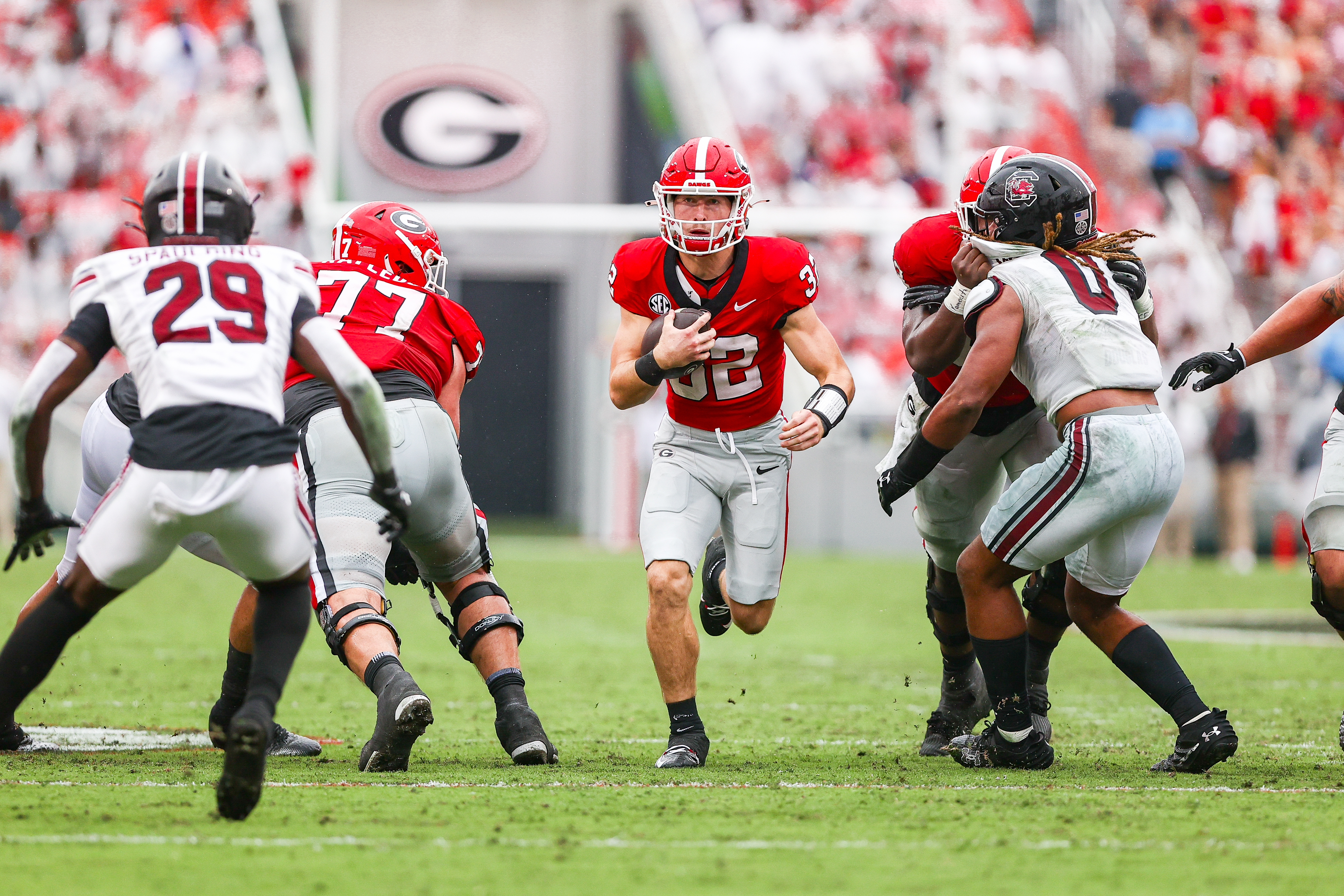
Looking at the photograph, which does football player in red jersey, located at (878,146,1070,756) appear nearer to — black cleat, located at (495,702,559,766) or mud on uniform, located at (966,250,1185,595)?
mud on uniform, located at (966,250,1185,595)

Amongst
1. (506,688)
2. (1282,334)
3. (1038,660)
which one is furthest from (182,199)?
(1282,334)

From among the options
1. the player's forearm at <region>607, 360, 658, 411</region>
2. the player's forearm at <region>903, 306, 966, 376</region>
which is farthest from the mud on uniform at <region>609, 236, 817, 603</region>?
the player's forearm at <region>903, 306, 966, 376</region>

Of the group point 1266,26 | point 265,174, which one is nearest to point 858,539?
point 265,174

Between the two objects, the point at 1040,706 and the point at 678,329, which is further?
the point at 1040,706

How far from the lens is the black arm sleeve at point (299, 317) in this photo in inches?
Answer: 154

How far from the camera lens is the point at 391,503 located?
13.2 feet

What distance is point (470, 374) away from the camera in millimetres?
5332

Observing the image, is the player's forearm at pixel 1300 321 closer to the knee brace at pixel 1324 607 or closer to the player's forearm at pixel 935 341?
the knee brace at pixel 1324 607

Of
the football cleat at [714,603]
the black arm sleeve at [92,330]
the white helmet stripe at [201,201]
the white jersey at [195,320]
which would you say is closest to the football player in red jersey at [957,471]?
the football cleat at [714,603]

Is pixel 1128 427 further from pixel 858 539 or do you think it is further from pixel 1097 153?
pixel 1097 153

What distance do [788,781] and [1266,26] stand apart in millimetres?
18333

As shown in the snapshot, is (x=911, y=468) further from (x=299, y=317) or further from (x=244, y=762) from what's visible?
(x=244, y=762)

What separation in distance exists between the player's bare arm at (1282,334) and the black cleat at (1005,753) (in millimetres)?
1172

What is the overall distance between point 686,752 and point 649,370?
1.16 metres
